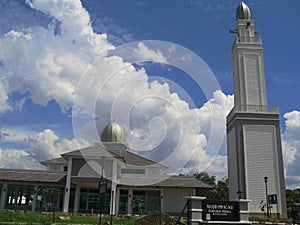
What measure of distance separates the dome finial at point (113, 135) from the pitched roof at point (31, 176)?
9.21m

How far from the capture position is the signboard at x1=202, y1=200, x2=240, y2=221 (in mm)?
16584

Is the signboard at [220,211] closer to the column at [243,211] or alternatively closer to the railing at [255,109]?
the column at [243,211]

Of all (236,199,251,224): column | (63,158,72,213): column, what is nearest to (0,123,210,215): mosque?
(63,158,72,213): column

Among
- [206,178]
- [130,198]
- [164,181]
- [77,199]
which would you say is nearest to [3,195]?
[77,199]

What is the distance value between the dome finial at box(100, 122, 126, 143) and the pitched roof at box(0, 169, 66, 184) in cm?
921

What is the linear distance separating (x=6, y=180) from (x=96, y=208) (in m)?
9.35

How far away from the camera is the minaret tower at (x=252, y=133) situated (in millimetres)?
30078

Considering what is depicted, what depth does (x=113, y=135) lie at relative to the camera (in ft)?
140

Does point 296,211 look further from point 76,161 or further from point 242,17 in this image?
point 242,17

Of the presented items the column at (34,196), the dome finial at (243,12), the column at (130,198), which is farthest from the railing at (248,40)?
the column at (34,196)

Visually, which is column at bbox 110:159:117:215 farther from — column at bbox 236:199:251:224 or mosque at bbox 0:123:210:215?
column at bbox 236:199:251:224

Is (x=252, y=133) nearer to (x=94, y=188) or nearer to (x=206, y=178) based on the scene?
(x=94, y=188)

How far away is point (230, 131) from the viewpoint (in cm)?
3441

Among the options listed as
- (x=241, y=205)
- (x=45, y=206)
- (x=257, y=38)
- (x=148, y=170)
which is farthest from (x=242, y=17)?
(x=45, y=206)
